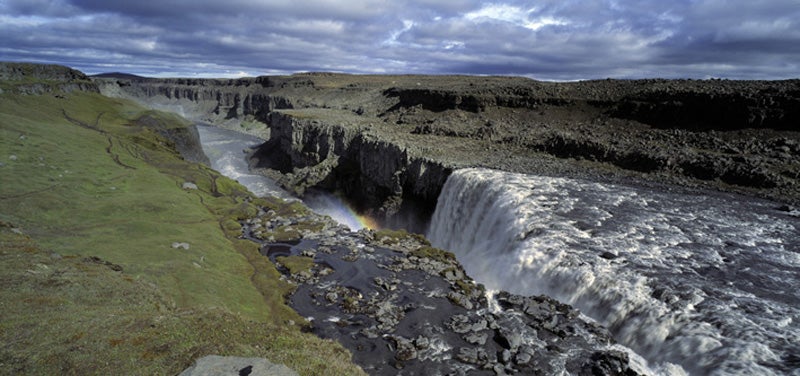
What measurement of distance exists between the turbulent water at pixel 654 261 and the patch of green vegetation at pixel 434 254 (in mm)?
1875

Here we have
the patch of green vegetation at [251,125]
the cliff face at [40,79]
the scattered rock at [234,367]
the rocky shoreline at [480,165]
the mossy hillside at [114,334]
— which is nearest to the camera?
the scattered rock at [234,367]

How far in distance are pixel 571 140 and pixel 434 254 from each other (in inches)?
1137

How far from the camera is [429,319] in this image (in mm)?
27609

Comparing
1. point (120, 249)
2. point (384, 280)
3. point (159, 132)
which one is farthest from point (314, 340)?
point (159, 132)

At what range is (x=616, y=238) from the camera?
Answer: 1192 inches

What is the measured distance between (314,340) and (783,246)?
31.6 metres

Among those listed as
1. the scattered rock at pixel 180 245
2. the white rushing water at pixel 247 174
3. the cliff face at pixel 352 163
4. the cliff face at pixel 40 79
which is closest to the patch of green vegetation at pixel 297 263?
the scattered rock at pixel 180 245

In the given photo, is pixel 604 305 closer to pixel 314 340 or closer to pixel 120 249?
pixel 314 340

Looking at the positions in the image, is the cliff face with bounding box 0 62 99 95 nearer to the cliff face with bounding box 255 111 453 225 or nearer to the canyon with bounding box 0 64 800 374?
the canyon with bounding box 0 64 800 374

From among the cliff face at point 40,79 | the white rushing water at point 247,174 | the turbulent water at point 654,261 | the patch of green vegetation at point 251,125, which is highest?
the cliff face at point 40,79

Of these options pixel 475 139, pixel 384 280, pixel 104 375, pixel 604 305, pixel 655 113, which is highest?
pixel 655 113

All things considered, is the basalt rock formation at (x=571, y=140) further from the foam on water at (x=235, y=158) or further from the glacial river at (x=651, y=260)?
the foam on water at (x=235, y=158)

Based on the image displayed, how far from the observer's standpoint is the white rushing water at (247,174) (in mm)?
69500

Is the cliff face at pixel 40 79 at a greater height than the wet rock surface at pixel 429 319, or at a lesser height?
greater
